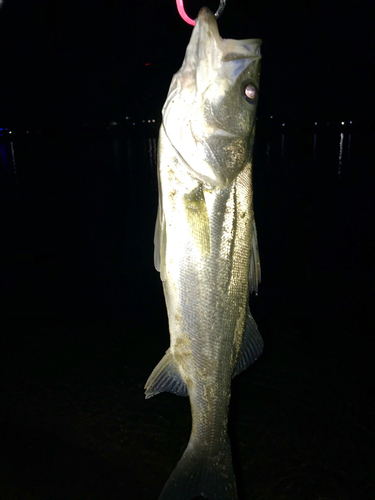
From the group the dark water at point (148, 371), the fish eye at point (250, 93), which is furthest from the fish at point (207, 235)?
the dark water at point (148, 371)

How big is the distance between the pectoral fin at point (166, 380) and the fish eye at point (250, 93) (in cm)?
144

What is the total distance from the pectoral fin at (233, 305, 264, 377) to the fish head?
83cm

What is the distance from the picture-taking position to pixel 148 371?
14.5 ft

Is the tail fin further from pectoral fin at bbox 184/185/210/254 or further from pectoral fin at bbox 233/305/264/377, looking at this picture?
pectoral fin at bbox 184/185/210/254

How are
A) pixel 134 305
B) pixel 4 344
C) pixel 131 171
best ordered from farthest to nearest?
pixel 131 171 → pixel 134 305 → pixel 4 344

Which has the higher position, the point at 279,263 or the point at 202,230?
the point at 202,230

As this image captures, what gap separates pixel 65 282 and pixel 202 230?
18.8 ft

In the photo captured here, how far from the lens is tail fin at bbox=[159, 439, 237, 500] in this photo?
6.21ft

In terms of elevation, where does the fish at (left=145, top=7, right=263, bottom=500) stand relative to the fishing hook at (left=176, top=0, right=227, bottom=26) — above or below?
below

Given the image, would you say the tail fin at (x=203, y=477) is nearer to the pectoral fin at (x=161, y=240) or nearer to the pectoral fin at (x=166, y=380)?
the pectoral fin at (x=166, y=380)

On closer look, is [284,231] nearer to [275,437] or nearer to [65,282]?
[65,282]

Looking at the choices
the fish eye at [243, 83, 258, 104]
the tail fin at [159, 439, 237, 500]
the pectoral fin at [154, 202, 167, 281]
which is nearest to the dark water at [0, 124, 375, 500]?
the tail fin at [159, 439, 237, 500]

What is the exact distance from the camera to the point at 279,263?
295 inches

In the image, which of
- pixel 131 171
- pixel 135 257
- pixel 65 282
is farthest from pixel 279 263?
pixel 131 171
